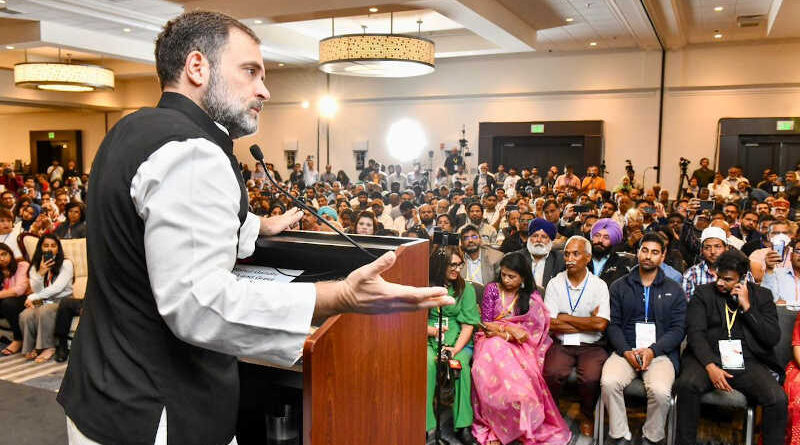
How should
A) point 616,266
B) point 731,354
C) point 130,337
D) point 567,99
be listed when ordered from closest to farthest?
point 130,337 → point 731,354 → point 616,266 → point 567,99

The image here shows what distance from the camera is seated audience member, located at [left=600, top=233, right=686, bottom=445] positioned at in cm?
336

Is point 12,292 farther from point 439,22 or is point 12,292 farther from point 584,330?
point 439,22

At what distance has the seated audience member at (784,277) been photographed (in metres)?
4.43

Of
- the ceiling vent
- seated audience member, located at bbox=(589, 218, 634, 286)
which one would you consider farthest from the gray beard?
the ceiling vent

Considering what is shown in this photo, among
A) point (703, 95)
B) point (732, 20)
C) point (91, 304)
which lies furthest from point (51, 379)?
point (703, 95)

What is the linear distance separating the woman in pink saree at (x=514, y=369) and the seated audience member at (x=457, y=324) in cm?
6

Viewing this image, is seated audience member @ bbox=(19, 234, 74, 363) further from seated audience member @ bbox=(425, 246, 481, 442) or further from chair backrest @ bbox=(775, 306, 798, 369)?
chair backrest @ bbox=(775, 306, 798, 369)

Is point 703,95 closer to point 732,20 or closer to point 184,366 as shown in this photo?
point 732,20

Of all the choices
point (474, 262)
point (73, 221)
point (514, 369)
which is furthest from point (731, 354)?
point (73, 221)

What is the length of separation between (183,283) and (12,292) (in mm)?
5042

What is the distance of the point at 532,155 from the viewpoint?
14.4m

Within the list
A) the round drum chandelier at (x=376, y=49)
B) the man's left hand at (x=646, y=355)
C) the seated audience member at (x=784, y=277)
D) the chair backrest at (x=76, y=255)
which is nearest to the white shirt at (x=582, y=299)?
the man's left hand at (x=646, y=355)

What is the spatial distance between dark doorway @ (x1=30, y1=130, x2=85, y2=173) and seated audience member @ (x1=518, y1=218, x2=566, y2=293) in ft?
59.4

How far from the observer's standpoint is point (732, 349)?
3322 millimetres
